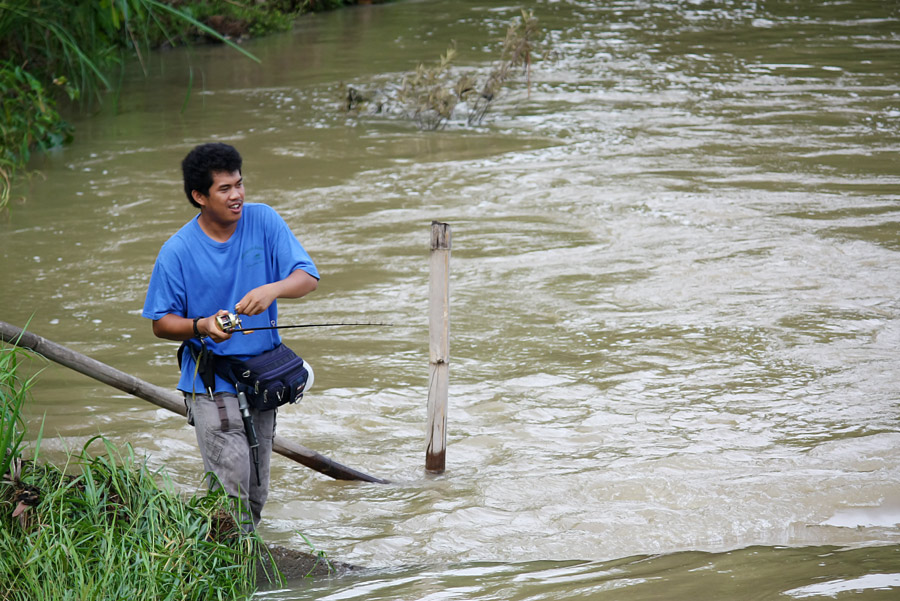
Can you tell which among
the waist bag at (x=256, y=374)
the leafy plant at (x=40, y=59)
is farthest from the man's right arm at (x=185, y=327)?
the leafy plant at (x=40, y=59)

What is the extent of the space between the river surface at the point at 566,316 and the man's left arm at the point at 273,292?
113cm

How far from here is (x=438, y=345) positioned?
16.5 ft

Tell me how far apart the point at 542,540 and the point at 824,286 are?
4.34 m

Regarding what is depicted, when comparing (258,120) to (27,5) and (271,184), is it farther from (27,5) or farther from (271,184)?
(27,5)

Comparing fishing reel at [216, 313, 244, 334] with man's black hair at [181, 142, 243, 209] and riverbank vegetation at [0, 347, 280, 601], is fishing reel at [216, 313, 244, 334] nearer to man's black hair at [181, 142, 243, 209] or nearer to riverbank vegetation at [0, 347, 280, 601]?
man's black hair at [181, 142, 243, 209]

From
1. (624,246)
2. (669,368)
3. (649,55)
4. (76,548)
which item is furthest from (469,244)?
(649,55)

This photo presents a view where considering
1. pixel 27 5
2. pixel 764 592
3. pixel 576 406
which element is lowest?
pixel 576 406

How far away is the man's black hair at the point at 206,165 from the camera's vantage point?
3789mm

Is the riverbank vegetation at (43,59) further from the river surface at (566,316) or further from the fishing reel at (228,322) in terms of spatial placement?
the fishing reel at (228,322)

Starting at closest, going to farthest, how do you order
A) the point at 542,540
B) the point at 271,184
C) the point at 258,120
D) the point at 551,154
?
the point at 542,540
the point at 271,184
the point at 551,154
the point at 258,120

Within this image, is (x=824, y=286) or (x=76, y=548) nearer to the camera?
(x=76, y=548)

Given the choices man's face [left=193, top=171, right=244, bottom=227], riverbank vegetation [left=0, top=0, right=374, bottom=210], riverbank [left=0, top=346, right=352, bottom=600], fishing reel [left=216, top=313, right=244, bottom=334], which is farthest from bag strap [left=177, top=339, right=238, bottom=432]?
riverbank vegetation [left=0, top=0, right=374, bottom=210]

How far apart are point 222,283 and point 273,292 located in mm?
251

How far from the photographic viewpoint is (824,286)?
776 cm
